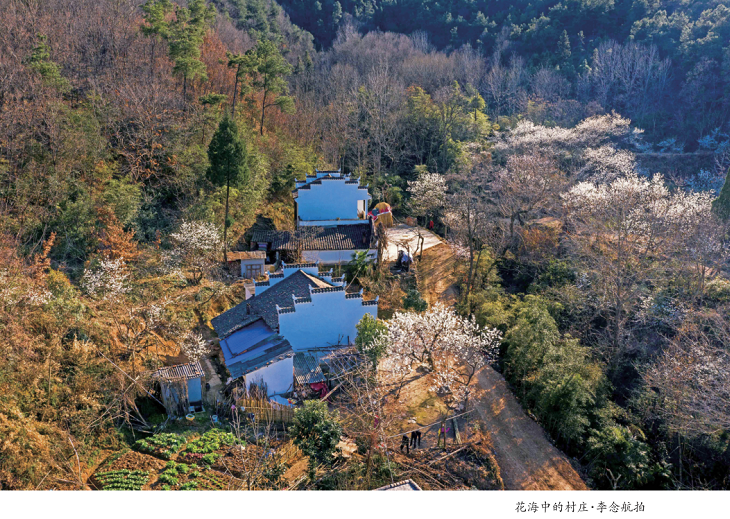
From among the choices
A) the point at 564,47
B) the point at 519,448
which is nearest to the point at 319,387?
the point at 519,448

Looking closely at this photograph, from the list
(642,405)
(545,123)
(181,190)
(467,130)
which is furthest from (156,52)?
(642,405)

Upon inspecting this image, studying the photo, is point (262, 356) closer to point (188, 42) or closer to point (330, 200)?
point (330, 200)

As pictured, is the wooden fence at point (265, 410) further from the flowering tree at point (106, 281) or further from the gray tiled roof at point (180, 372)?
the flowering tree at point (106, 281)

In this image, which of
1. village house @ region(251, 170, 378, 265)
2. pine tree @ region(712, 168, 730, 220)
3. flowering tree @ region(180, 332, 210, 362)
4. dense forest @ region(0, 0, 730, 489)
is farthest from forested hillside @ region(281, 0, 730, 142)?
flowering tree @ region(180, 332, 210, 362)

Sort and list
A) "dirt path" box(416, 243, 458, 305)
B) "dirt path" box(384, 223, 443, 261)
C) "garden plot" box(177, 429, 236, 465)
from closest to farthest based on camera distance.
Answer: "garden plot" box(177, 429, 236, 465), "dirt path" box(416, 243, 458, 305), "dirt path" box(384, 223, 443, 261)

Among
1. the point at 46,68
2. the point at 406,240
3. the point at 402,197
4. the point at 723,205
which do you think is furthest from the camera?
the point at 402,197

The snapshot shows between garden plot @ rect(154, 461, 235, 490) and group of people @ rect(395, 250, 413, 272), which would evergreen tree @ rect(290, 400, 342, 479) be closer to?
garden plot @ rect(154, 461, 235, 490)

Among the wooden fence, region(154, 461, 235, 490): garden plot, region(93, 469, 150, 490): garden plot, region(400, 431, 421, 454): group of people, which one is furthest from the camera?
the wooden fence

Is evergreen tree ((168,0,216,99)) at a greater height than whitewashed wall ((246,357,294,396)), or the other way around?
evergreen tree ((168,0,216,99))
